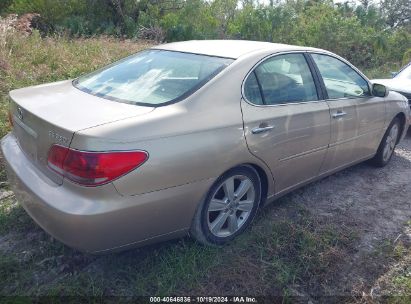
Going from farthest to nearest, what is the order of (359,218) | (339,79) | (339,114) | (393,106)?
1. (393,106)
2. (339,79)
3. (339,114)
4. (359,218)

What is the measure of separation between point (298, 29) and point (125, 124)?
14.0 metres

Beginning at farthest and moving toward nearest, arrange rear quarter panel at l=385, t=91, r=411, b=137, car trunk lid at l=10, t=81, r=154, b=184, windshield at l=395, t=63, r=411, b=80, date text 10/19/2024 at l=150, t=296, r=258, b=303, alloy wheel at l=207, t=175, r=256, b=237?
windshield at l=395, t=63, r=411, b=80 → rear quarter panel at l=385, t=91, r=411, b=137 → alloy wheel at l=207, t=175, r=256, b=237 → date text 10/19/2024 at l=150, t=296, r=258, b=303 → car trunk lid at l=10, t=81, r=154, b=184

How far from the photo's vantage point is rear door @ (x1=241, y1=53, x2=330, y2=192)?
3.03 meters

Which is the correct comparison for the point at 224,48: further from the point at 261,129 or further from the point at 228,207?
the point at 228,207

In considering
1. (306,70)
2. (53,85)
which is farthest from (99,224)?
(306,70)

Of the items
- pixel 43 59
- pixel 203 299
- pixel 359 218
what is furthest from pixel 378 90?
pixel 43 59

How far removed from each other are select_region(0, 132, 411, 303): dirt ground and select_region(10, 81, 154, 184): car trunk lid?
823 millimetres

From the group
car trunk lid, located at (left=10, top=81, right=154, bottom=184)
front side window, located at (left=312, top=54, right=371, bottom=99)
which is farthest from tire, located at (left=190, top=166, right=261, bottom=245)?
front side window, located at (left=312, top=54, right=371, bottom=99)

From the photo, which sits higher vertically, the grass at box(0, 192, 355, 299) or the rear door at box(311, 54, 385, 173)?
the rear door at box(311, 54, 385, 173)

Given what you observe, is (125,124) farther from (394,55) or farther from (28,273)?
(394,55)

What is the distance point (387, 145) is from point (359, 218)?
1.68m

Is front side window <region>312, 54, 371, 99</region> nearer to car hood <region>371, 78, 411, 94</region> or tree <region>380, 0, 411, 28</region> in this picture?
car hood <region>371, 78, 411, 94</region>

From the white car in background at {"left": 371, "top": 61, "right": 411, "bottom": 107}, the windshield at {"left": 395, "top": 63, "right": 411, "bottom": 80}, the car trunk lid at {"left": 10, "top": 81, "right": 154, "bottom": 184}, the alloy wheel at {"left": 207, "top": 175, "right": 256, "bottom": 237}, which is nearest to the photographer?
the car trunk lid at {"left": 10, "top": 81, "right": 154, "bottom": 184}

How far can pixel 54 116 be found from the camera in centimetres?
248
